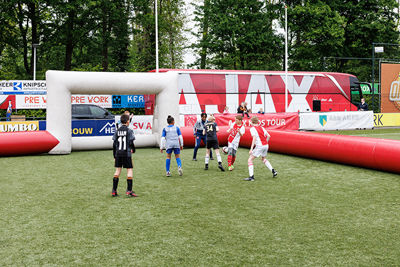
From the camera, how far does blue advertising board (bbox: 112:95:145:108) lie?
30.4m

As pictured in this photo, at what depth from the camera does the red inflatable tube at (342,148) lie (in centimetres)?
1046

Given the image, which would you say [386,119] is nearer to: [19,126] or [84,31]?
[19,126]

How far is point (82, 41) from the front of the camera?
35312 mm

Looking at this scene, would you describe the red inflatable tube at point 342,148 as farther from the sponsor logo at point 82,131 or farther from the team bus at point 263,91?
the team bus at point 263,91

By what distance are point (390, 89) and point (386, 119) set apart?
2.27 m

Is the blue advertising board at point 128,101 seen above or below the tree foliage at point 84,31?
below

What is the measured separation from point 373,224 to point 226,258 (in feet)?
8.50

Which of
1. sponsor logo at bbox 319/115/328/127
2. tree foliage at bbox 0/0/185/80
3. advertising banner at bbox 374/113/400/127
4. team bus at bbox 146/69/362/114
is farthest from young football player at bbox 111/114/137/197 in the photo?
tree foliage at bbox 0/0/185/80

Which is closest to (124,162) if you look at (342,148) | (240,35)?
(342,148)

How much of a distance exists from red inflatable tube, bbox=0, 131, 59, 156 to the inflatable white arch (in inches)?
10.6

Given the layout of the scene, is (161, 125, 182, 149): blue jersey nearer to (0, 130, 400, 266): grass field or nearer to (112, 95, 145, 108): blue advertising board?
(0, 130, 400, 266): grass field

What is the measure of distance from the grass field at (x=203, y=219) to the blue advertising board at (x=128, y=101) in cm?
1984

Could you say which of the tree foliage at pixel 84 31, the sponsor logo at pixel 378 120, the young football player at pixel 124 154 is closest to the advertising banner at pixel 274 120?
the sponsor logo at pixel 378 120

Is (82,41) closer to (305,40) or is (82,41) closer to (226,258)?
(305,40)
